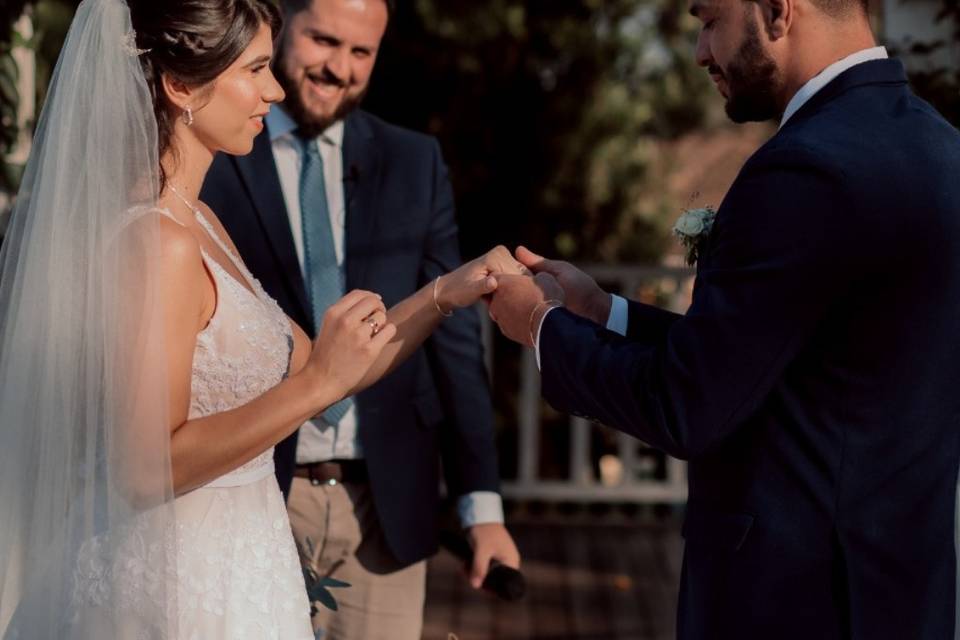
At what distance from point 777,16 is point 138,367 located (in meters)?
1.16

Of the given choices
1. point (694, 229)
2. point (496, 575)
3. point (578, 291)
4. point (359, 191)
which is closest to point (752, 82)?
point (694, 229)

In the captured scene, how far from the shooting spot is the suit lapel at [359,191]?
3301 mm

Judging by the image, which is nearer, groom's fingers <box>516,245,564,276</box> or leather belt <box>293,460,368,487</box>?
groom's fingers <box>516,245,564,276</box>

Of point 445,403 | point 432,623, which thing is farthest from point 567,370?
point 432,623

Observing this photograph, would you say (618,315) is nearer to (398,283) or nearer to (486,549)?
(398,283)

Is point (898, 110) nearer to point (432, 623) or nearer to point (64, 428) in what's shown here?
point (64, 428)

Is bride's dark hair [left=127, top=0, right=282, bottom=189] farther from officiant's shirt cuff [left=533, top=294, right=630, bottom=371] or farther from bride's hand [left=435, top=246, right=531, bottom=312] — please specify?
officiant's shirt cuff [left=533, top=294, right=630, bottom=371]

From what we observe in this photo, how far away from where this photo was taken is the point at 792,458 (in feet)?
7.34

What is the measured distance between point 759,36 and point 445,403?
1387 mm

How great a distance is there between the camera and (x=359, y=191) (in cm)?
337

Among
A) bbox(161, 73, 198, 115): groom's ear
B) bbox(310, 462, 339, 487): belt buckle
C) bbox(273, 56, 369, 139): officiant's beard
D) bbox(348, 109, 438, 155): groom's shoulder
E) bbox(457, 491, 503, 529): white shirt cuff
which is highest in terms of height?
bbox(161, 73, 198, 115): groom's ear

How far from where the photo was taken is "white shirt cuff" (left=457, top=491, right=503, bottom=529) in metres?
3.42

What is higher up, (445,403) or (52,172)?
(52,172)

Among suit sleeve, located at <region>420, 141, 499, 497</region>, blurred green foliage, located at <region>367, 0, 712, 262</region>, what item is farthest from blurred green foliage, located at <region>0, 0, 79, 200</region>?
blurred green foliage, located at <region>367, 0, 712, 262</region>
